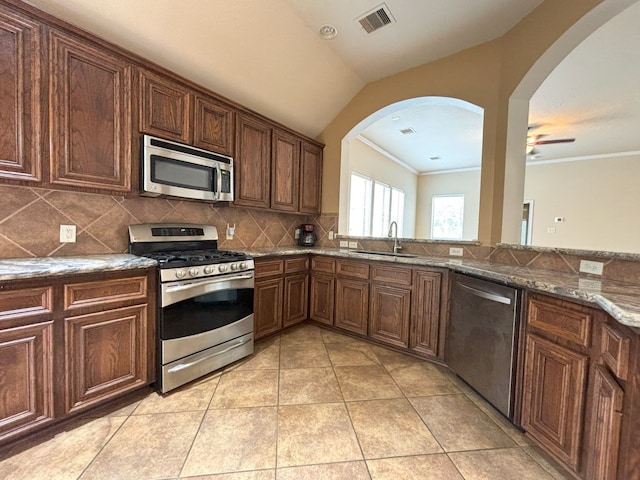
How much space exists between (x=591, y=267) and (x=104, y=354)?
3152mm

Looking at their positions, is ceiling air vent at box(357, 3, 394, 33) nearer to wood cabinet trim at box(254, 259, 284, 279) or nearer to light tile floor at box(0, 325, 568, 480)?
wood cabinet trim at box(254, 259, 284, 279)

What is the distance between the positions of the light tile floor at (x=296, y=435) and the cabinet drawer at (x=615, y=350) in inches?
27.7

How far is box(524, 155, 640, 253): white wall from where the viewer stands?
18.3 feet

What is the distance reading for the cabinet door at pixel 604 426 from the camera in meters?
1.04

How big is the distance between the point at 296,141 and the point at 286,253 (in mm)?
1457

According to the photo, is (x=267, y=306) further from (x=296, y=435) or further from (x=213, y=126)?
(x=213, y=126)

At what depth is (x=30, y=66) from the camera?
4.87 feet

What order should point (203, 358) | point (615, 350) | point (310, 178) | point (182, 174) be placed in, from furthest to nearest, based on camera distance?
point (310, 178), point (182, 174), point (203, 358), point (615, 350)

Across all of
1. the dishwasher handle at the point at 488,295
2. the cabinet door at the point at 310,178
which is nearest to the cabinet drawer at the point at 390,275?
the dishwasher handle at the point at 488,295

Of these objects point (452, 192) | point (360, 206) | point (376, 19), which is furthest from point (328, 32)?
point (452, 192)

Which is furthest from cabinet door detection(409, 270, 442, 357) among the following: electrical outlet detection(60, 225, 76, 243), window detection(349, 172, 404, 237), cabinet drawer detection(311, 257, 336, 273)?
electrical outlet detection(60, 225, 76, 243)

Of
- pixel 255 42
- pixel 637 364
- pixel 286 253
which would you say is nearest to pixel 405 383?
pixel 637 364

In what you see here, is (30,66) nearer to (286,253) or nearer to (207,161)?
(207,161)

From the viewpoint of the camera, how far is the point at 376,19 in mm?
2307
